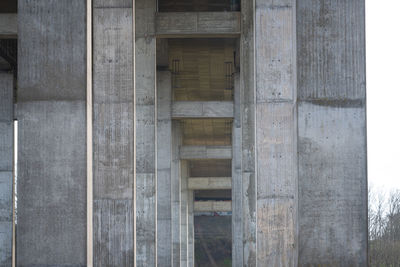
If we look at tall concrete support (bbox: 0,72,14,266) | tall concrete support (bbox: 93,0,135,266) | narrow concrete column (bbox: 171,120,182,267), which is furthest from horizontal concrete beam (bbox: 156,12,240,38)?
narrow concrete column (bbox: 171,120,182,267)

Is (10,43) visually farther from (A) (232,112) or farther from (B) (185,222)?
(B) (185,222)

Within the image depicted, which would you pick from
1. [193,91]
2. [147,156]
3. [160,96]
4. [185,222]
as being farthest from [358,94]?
[185,222]

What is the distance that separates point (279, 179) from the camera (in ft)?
26.7

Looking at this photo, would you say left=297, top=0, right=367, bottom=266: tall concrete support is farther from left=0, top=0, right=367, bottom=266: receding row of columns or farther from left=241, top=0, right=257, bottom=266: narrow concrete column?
left=241, top=0, right=257, bottom=266: narrow concrete column

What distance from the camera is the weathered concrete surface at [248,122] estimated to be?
11359 millimetres

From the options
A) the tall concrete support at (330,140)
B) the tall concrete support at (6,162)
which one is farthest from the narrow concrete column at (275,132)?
the tall concrete support at (6,162)

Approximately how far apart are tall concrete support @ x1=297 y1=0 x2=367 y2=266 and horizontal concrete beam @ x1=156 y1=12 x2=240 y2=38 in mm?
6819

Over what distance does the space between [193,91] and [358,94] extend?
16923mm

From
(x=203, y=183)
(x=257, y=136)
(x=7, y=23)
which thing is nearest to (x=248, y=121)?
(x=257, y=136)

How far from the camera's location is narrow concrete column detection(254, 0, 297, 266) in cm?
798

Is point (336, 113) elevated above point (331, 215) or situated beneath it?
A: elevated above

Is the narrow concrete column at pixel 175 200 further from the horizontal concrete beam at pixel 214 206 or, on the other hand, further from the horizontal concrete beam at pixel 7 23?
the horizontal concrete beam at pixel 214 206

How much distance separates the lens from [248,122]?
12.1 metres

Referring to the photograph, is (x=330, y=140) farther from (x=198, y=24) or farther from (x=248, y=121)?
(x=198, y=24)
